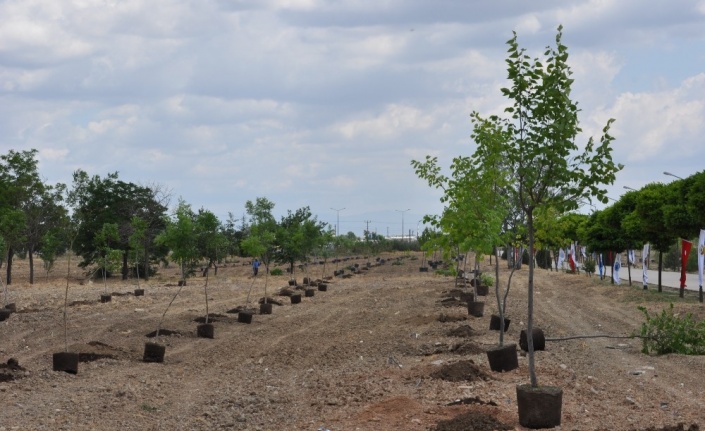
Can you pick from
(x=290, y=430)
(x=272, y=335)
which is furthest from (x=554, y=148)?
(x=272, y=335)

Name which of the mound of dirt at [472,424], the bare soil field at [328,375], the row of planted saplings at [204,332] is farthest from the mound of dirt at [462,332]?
the mound of dirt at [472,424]

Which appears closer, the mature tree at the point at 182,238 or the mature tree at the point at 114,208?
the mature tree at the point at 182,238

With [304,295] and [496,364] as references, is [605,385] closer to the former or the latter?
[496,364]

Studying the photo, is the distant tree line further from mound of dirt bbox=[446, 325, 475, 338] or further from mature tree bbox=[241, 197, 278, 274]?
mound of dirt bbox=[446, 325, 475, 338]

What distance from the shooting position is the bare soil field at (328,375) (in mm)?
9992

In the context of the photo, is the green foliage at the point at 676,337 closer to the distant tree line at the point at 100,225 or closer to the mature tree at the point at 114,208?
the distant tree line at the point at 100,225

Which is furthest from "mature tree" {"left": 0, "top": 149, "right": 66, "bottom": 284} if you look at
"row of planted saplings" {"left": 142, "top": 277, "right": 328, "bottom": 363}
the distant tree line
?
"row of planted saplings" {"left": 142, "top": 277, "right": 328, "bottom": 363}

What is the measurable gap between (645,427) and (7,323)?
18172 mm

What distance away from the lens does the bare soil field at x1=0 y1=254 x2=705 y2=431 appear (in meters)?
9.99

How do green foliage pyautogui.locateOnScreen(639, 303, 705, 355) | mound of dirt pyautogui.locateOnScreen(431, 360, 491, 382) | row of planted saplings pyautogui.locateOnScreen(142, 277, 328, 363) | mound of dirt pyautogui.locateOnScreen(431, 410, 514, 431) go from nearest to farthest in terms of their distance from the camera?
mound of dirt pyautogui.locateOnScreen(431, 410, 514, 431), mound of dirt pyautogui.locateOnScreen(431, 360, 491, 382), green foliage pyautogui.locateOnScreen(639, 303, 705, 355), row of planted saplings pyautogui.locateOnScreen(142, 277, 328, 363)

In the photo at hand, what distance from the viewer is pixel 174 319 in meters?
23.8

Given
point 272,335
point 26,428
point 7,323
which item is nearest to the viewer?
point 26,428

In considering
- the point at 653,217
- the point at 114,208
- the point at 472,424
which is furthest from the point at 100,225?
the point at 472,424

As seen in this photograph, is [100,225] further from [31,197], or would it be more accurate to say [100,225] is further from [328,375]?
[328,375]
